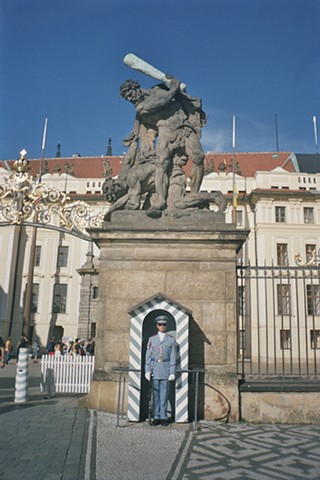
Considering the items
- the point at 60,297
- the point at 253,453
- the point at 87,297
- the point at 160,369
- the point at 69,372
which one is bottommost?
the point at 253,453

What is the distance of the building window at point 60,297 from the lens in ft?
126

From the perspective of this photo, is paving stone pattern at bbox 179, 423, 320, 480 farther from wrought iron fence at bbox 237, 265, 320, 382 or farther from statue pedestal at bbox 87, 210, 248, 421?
wrought iron fence at bbox 237, 265, 320, 382

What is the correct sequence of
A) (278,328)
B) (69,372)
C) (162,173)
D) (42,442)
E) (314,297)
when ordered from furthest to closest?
(278,328) → (314,297) → (69,372) → (162,173) → (42,442)

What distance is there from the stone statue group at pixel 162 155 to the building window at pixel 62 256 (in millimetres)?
31053

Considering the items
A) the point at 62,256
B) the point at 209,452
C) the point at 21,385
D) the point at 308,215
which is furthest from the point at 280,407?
the point at 62,256

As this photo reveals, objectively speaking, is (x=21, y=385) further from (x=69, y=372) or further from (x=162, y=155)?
(x=162, y=155)

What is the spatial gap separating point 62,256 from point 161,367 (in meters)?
33.6

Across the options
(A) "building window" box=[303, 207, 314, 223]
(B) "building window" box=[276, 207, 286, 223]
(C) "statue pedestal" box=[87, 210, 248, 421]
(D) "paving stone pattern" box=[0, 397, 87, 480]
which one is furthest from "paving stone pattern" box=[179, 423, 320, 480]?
(A) "building window" box=[303, 207, 314, 223]

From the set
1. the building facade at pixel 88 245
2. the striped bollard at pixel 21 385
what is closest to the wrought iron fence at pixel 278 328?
the striped bollard at pixel 21 385

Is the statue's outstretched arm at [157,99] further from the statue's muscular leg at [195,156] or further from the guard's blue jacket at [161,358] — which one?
the guard's blue jacket at [161,358]

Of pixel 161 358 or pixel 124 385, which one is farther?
pixel 124 385

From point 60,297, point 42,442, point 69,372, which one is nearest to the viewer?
point 42,442

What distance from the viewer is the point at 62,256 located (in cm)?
3906

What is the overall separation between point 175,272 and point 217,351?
1.56 m
